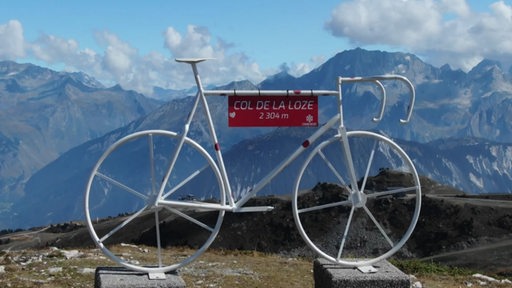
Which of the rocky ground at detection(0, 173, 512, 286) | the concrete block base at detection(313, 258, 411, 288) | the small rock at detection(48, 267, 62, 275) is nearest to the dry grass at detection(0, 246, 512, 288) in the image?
the small rock at detection(48, 267, 62, 275)

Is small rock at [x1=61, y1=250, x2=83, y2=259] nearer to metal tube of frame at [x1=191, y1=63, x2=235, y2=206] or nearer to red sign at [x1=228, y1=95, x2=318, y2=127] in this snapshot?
metal tube of frame at [x1=191, y1=63, x2=235, y2=206]

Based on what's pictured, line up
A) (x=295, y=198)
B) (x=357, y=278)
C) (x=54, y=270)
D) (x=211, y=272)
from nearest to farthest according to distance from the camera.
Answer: (x=295, y=198)
(x=357, y=278)
(x=54, y=270)
(x=211, y=272)

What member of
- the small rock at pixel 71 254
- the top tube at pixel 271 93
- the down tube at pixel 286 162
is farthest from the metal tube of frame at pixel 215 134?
the small rock at pixel 71 254

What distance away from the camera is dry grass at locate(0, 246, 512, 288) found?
19.0 m

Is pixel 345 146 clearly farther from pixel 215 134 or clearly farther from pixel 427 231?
pixel 427 231

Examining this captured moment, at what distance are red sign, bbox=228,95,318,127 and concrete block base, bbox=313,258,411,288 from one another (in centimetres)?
319

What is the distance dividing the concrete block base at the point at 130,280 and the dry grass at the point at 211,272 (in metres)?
3.90

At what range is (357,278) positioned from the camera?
15.1 m

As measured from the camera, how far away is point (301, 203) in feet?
206

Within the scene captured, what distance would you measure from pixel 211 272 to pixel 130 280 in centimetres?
675

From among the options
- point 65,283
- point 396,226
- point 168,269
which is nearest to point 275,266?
point 65,283

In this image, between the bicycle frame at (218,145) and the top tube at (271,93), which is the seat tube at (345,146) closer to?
the bicycle frame at (218,145)

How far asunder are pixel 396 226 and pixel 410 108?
48.9m

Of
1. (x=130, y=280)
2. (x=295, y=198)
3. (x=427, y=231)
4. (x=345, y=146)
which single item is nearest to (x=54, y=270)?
(x=130, y=280)
